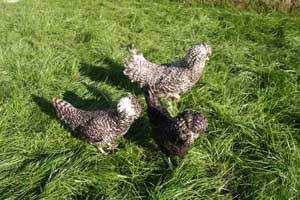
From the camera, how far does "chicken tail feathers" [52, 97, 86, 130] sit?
3684 millimetres

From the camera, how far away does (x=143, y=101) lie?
4.33 metres

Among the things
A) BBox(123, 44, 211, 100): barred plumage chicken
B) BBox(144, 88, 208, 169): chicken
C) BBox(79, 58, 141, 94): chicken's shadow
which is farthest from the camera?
BBox(79, 58, 141, 94): chicken's shadow

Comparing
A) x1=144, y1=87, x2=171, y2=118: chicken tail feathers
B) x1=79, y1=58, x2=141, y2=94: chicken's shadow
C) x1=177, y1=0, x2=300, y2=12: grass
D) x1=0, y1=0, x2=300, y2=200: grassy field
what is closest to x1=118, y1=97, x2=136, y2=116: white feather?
x1=144, y1=87, x2=171, y2=118: chicken tail feathers

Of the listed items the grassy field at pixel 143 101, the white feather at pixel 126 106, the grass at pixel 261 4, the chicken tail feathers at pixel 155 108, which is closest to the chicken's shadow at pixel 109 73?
the grassy field at pixel 143 101

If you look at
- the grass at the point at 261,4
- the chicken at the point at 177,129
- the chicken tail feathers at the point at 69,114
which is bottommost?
the chicken tail feathers at the point at 69,114

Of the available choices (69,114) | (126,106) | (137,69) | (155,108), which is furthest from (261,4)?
(69,114)

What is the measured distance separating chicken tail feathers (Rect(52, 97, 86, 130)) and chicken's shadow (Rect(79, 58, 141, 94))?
3.24 feet

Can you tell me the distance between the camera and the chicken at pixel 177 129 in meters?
3.10

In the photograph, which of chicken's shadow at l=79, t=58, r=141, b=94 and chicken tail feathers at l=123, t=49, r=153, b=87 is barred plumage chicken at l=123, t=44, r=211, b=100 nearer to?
chicken tail feathers at l=123, t=49, r=153, b=87

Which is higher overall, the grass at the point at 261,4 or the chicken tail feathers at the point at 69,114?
the grass at the point at 261,4

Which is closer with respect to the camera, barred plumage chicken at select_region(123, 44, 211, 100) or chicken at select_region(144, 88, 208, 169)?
chicken at select_region(144, 88, 208, 169)

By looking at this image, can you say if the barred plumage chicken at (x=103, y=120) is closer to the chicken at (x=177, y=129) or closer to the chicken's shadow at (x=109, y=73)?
the chicken at (x=177, y=129)

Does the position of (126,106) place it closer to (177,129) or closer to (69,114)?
(177,129)

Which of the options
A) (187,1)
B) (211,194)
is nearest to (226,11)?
(187,1)
